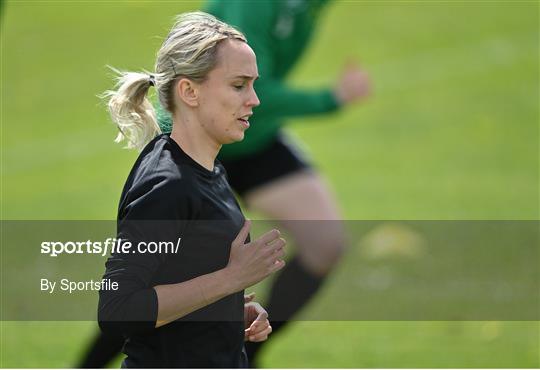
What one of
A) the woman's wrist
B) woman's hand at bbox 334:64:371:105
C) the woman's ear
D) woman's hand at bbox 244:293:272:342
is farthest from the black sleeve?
woman's hand at bbox 334:64:371:105

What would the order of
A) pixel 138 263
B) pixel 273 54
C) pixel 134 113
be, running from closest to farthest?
pixel 138 263 → pixel 134 113 → pixel 273 54

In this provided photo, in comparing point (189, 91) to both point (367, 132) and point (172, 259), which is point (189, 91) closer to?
point (172, 259)

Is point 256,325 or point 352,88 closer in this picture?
point 256,325

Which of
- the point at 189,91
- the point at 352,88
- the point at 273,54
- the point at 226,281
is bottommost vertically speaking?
the point at 352,88

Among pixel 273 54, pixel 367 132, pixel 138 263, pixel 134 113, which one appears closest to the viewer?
pixel 138 263

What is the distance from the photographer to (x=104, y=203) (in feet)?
47.2

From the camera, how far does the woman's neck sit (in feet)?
13.2

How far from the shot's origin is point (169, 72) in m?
4.04

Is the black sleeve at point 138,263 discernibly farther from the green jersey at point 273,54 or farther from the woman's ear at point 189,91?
the green jersey at point 273,54

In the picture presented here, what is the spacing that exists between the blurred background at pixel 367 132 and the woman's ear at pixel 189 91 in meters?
4.08

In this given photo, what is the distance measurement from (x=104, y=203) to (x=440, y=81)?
7.11 metres

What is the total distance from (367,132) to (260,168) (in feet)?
35.6

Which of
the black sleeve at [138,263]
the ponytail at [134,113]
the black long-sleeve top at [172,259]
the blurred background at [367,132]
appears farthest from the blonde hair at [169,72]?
the blurred background at [367,132]

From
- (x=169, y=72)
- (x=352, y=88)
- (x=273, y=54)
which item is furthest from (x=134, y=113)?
(x=352, y=88)
